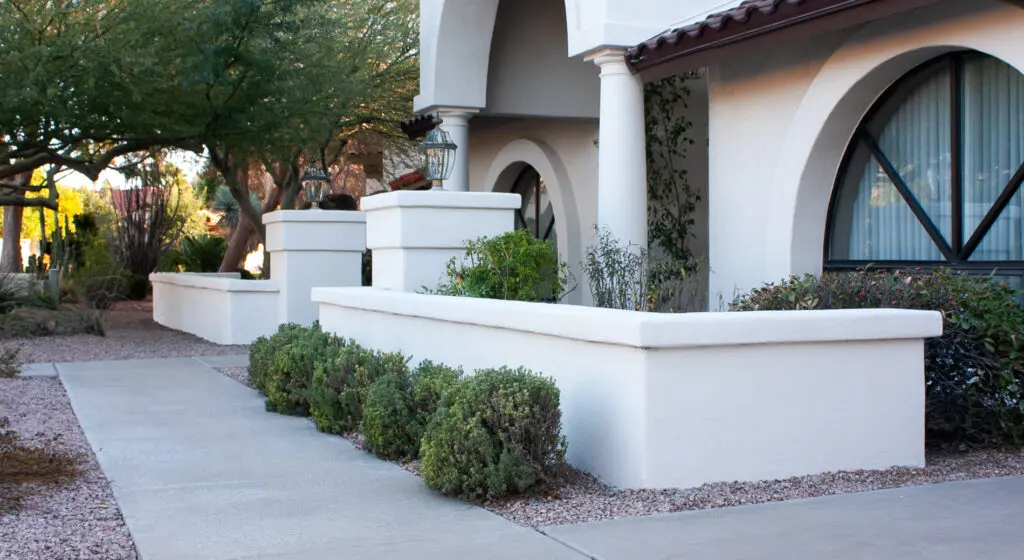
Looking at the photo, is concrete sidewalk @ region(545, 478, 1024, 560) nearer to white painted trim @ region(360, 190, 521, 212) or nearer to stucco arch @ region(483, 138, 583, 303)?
white painted trim @ region(360, 190, 521, 212)

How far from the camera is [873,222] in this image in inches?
412

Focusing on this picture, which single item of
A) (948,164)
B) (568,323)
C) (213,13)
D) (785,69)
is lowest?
(568,323)

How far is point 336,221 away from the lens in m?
15.4

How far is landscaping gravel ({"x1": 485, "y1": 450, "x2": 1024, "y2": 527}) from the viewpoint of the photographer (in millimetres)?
5910

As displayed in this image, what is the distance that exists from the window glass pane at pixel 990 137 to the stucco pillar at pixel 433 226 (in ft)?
13.1

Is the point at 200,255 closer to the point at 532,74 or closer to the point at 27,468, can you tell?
the point at 532,74

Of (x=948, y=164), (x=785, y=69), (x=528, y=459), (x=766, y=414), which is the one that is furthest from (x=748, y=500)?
(x=785, y=69)

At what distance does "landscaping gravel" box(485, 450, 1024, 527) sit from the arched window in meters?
2.86

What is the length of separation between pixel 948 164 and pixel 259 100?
1002 cm

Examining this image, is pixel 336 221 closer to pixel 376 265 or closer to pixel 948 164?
pixel 376 265

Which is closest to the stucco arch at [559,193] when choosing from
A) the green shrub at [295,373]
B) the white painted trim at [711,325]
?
the green shrub at [295,373]

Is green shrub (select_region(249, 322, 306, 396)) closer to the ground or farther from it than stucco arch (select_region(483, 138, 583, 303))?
closer to the ground

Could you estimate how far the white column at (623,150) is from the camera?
11.9 meters

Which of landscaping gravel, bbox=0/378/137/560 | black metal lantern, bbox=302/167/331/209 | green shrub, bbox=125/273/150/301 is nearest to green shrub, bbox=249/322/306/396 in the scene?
landscaping gravel, bbox=0/378/137/560
